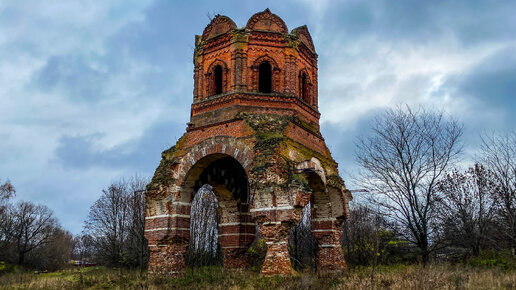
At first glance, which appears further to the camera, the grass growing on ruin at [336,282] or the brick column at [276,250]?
the brick column at [276,250]

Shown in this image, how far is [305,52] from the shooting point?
663 inches

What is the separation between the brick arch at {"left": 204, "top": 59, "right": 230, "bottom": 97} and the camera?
611 inches

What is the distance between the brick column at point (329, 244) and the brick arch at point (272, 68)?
203 inches

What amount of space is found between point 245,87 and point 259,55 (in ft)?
4.85

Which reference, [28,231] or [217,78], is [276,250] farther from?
[28,231]

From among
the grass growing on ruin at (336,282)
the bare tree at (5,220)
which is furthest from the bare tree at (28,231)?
the grass growing on ruin at (336,282)

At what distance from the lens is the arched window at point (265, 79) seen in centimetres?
1610

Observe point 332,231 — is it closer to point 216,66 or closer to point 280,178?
point 280,178

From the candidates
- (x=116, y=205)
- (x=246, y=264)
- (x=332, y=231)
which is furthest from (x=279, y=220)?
(x=116, y=205)

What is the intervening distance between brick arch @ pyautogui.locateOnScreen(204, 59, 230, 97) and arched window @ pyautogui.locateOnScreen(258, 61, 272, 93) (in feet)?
4.42

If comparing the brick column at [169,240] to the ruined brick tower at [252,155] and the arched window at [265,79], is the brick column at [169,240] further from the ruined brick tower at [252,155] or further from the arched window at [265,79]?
the arched window at [265,79]

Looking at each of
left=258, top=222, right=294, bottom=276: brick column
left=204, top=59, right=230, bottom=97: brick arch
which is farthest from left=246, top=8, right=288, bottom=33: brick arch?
left=258, top=222, right=294, bottom=276: brick column

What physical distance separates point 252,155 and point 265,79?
440cm

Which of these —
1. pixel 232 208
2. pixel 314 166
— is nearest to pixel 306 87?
pixel 314 166
